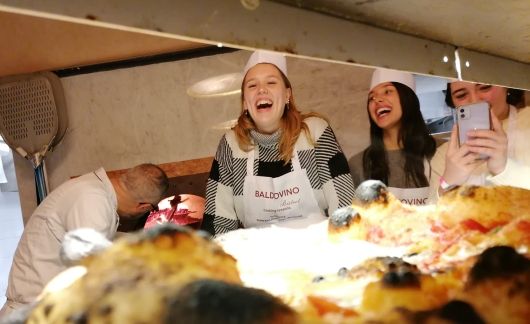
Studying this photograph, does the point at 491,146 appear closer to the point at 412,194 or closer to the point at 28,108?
the point at 412,194

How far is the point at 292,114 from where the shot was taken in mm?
1636

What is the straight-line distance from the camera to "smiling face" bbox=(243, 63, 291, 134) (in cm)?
156

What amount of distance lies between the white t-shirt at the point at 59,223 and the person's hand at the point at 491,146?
2.51ft

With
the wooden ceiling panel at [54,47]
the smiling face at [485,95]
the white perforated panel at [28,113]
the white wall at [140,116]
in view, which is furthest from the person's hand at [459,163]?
the white perforated panel at [28,113]

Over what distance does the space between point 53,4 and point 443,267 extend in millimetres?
494

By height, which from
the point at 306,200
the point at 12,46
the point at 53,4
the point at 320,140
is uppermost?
the point at 12,46

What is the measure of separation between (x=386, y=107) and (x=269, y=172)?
0.61 m

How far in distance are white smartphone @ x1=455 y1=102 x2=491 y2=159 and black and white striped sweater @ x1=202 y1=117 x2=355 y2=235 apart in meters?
0.35

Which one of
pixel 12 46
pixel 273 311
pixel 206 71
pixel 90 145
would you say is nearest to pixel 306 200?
pixel 273 311

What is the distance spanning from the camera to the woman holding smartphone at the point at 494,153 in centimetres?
115

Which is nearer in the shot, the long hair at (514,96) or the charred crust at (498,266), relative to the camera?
the charred crust at (498,266)

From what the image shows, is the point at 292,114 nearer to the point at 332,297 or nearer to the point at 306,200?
the point at 306,200

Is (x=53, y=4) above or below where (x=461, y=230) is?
above

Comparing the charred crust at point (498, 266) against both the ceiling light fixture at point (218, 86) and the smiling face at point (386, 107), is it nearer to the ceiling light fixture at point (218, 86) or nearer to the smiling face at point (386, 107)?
the smiling face at point (386, 107)
